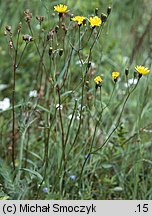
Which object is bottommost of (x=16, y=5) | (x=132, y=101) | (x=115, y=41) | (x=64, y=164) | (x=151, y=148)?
(x=64, y=164)

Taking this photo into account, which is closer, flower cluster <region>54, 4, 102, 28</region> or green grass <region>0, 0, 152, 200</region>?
flower cluster <region>54, 4, 102, 28</region>

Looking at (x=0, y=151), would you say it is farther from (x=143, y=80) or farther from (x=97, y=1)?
(x=97, y=1)

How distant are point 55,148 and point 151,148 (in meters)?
0.53

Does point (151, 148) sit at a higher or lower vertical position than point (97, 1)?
lower

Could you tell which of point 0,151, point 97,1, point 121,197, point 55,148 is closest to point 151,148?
point 121,197

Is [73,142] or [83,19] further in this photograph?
[73,142]

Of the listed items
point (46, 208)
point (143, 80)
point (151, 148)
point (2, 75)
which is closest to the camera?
point (46, 208)

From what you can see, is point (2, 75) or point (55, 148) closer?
point (55, 148)

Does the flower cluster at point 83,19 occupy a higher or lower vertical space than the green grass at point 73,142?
higher

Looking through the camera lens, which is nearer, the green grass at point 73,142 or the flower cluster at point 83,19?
the flower cluster at point 83,19

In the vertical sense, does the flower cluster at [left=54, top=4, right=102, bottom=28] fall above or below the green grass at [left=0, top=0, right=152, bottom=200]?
above

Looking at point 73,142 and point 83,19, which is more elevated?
point 83,19

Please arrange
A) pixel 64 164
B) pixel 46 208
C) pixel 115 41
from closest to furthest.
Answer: pixel 46 208
pixel 64 164
pixel 115 41

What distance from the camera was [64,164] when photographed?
2258 millimetres
